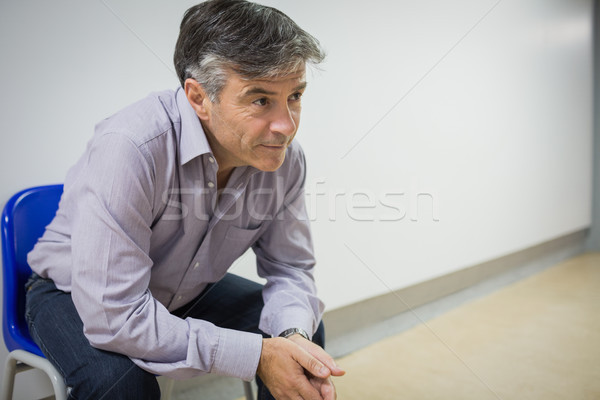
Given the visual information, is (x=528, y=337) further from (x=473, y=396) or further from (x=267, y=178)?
(x=267, y=178)

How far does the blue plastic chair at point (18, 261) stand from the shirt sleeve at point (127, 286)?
9.9 inches

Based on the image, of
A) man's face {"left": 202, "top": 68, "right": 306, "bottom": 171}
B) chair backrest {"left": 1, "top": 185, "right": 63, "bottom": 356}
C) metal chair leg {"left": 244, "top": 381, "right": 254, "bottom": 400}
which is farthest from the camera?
metal chair leg {"left": 244, "top": 381, "right": 254, "bottom": 400}

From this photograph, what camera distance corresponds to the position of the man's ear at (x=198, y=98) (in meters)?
0.85

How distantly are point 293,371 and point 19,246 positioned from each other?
0.61 m

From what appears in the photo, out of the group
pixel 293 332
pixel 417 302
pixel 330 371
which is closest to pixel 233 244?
pixel 293 332

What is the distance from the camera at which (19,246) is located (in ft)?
3.17

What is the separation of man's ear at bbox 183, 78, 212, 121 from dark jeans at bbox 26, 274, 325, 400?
1.29ft

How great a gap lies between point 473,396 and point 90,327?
1.12 meters

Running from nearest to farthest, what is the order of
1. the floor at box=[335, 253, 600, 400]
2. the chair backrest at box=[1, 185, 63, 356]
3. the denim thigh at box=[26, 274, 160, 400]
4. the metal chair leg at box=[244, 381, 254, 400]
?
the denim thigh at box=[26, 274, 160, 400] < the chair backrest at box=[1, 185, 63, 356] < the metal chair leg at box=[244, 381, 254, 400] < the floor at box=[335, 253, 600, 400]

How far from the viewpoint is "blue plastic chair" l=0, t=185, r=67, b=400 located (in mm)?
916

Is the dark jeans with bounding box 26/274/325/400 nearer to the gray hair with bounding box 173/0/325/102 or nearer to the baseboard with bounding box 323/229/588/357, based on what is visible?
the gray hair with bounding box 173/0/325/102

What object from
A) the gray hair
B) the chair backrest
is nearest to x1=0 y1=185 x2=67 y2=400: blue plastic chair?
the chair backrest

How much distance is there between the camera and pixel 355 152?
1.79 metres

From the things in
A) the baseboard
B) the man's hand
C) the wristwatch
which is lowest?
the baseboard
